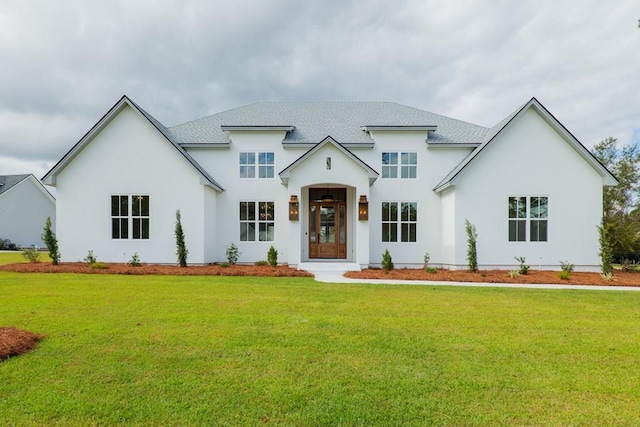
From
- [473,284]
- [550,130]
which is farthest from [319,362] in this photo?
[550,130]

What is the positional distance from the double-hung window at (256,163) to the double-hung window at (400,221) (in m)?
6.08

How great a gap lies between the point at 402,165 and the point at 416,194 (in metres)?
1.61

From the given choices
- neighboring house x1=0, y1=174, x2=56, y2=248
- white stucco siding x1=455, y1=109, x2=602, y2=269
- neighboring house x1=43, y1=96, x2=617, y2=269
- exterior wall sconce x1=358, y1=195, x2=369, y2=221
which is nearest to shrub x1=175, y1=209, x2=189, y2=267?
neighboring house x1=43, y1=96, x2=617, y2=269

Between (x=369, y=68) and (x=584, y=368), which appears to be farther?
(x=369, y=68)

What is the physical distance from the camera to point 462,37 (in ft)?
47.3

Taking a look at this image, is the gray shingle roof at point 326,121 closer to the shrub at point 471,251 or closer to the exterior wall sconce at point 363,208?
the exterior wall sconce at point 363,208

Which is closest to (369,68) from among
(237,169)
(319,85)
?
(319,85)

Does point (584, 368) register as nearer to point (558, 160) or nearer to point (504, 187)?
point (504, 187)

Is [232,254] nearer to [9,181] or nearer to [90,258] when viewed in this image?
[90,258]

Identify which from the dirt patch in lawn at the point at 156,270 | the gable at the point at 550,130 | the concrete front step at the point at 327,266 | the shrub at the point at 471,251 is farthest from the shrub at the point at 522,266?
the dirt patch in lawn at the point at 156,270

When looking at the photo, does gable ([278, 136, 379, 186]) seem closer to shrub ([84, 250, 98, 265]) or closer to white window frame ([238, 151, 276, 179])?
white window frame ([238, 151, 276, 179])

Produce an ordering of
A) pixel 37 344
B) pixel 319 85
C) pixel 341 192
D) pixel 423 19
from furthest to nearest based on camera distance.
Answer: pixel 319 85
pixel 341 192
pixel 423 19
pixel 37 344

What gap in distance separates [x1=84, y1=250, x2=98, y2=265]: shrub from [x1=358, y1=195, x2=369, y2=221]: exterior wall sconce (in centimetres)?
1169

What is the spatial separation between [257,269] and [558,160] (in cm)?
1412
